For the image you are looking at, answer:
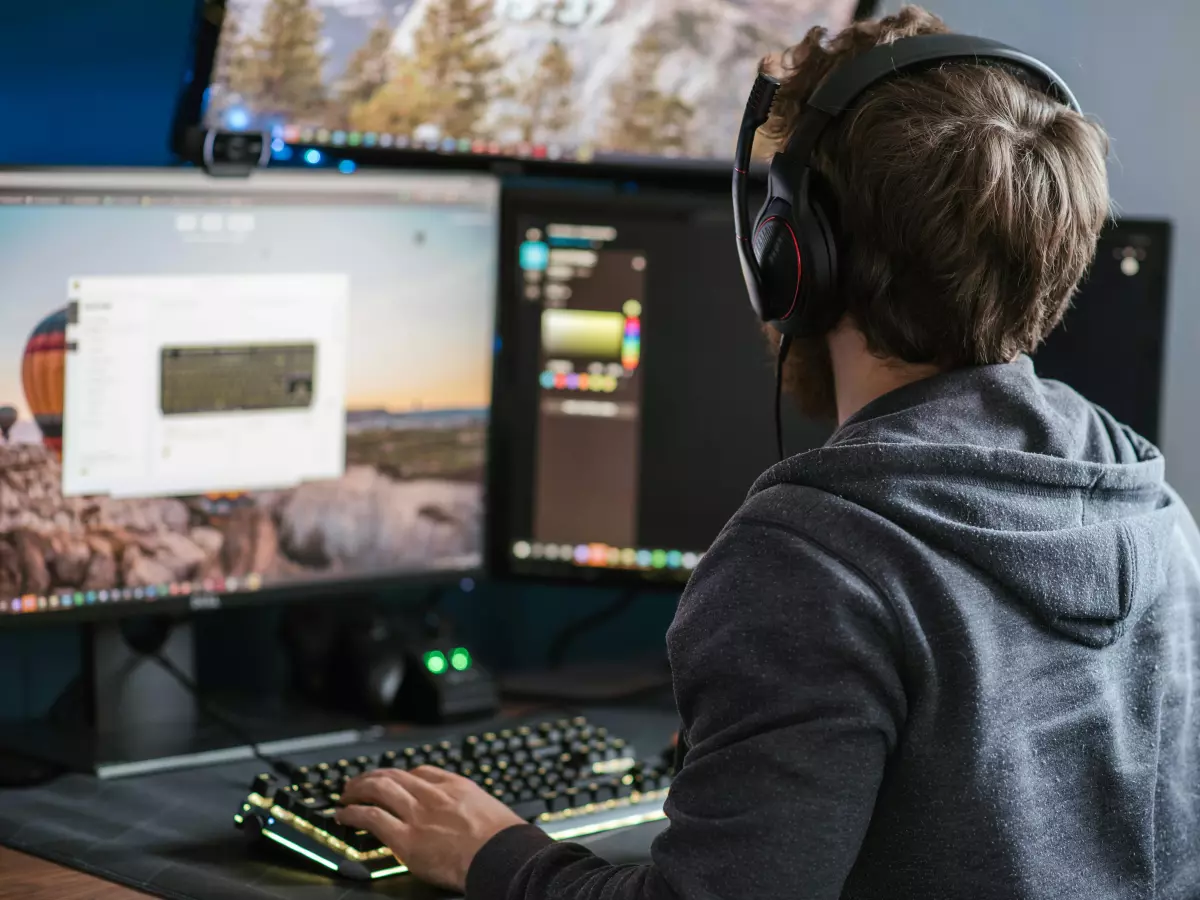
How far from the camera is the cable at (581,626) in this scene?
5.57ft

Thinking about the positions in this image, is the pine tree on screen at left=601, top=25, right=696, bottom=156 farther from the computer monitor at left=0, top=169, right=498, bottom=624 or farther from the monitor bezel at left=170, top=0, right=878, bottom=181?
the computer monitor at left=0, top=169, right=498, bottom=624

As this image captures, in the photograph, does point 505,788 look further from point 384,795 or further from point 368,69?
point 368,69

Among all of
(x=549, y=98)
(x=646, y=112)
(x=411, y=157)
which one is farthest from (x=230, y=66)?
(x=646, y=112)

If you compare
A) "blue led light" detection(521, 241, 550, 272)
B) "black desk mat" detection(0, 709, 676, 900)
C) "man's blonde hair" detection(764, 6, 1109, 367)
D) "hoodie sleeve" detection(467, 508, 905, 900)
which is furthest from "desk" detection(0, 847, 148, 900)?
"blue led light" detection(521, 241, 550, 272)

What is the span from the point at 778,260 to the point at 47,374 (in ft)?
2.12

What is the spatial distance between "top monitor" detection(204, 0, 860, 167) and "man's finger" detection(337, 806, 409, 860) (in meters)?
0.67

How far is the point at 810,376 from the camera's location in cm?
100

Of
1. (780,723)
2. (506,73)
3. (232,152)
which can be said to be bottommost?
(780,723)

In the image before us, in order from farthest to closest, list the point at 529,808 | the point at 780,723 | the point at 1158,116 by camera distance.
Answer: the point at 1158,116 < the point at 529,808 < the point at 780,723

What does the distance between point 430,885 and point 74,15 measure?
886mm

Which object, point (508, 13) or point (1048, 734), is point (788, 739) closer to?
point (1048, 734)

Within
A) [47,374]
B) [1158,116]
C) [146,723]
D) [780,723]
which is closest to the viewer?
[780,723]

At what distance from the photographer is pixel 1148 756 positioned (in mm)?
893

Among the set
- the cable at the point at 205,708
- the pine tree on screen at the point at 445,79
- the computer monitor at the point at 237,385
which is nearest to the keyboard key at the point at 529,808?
the cable at the point at 205,708
